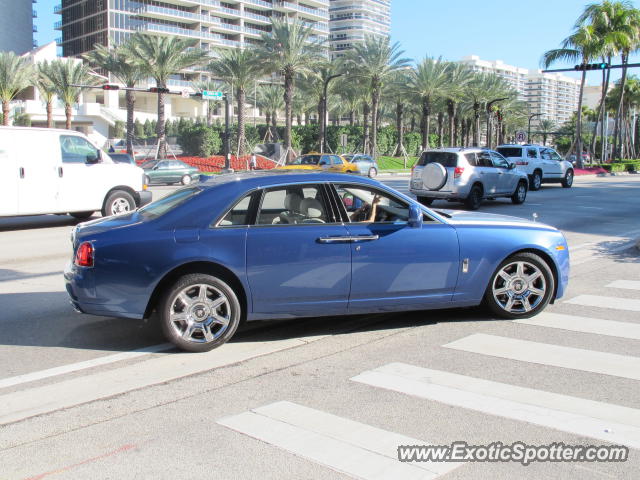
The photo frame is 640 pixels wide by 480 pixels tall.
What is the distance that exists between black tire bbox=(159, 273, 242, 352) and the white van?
886 cm

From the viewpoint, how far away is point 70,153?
44.5 ft

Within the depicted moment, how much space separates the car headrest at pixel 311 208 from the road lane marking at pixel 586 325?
2.28m

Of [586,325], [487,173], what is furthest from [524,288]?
[487,173]

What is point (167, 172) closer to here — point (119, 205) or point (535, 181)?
point (535, 181)

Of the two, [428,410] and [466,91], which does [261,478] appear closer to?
[428,410]

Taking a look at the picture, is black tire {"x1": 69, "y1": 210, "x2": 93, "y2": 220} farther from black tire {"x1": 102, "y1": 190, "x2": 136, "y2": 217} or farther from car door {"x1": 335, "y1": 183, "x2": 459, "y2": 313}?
car door {"x1": 335, "y1": 183, "x2": 459, "y2": 313}

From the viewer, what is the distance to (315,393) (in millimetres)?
4637

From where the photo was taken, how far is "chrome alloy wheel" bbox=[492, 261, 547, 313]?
646 cm

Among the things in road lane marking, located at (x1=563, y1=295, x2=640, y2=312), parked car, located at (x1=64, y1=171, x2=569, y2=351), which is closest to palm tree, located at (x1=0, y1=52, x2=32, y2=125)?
parked car, located at (x1=64, y1=171, x2=569, y2=351)

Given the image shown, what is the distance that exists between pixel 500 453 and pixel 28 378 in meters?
3.44

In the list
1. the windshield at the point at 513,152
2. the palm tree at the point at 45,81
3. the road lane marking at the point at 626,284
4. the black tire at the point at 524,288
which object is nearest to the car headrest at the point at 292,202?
the black tire at the point at 524,288

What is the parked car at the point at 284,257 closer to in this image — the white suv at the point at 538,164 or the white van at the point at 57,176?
the white van at the point at 57,176

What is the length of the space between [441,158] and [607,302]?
12072 mm

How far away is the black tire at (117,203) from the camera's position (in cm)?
1402
